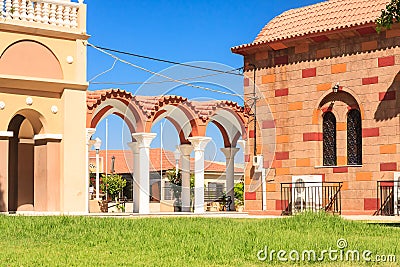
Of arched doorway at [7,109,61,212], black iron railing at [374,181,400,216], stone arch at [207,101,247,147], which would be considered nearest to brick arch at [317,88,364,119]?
black iron railing at [374,181,400,216]

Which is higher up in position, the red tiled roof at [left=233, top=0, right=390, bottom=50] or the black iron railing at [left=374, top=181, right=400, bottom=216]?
the red tiled roof at [left=233, top=0, right=390, bottom=50]

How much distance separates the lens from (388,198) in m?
18.2

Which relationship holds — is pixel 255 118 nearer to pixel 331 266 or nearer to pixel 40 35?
pixel 40 35

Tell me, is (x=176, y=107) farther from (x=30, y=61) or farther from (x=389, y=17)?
(x=389, y=17)

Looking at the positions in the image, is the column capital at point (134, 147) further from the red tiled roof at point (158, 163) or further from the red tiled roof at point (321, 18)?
the red tiled roof at point (158, 163)

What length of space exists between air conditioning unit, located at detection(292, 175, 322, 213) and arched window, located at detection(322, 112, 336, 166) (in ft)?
1.91

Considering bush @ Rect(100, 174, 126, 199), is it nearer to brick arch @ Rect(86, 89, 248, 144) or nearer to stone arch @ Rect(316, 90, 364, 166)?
brick arch @ Rect(86, 89, 248, 144)

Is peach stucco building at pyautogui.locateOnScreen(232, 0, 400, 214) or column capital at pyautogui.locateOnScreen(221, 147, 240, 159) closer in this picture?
peach stucco building at pyautogui.locateOnScreen(232, 0, 400, 214)

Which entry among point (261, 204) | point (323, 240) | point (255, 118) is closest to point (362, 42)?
point (255, 118)

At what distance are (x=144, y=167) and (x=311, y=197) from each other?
6620 millimetres

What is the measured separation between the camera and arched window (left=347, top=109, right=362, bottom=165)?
19078 millimetres

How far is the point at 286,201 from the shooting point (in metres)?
20.4

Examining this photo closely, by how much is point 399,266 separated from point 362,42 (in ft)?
42.8

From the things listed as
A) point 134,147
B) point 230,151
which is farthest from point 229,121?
point 134,147
